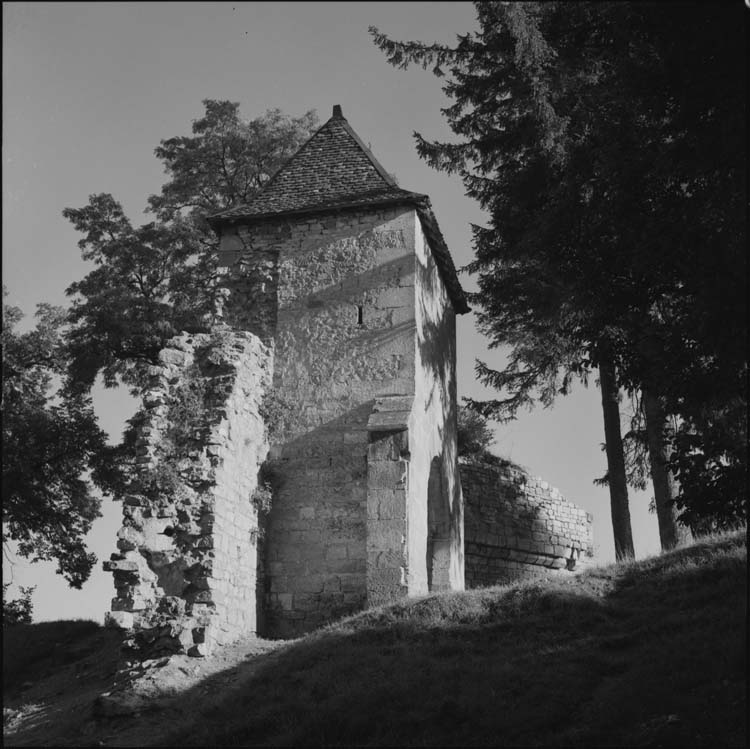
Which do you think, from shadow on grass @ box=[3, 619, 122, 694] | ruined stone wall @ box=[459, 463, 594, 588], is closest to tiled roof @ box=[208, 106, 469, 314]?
ruined stone wall @ box=[459, 463, 594, 588]

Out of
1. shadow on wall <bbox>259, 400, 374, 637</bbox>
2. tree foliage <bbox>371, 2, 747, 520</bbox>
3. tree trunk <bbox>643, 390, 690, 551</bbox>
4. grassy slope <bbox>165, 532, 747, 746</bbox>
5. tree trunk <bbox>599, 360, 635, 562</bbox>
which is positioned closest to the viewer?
grassy slope <bbox>165, 532, 747, 746</bbox>

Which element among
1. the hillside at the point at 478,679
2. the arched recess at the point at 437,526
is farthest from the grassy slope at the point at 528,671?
the arched recess at the point at 437,526

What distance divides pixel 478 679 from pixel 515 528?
33.4 ft

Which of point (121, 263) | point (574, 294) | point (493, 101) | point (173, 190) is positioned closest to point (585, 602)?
point (574, 294)

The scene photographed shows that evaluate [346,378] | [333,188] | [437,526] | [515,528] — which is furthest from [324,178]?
[515,528]

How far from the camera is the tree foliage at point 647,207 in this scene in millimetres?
8547

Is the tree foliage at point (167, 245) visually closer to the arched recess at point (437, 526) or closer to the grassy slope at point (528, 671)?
the arched recess at point (437, 526)

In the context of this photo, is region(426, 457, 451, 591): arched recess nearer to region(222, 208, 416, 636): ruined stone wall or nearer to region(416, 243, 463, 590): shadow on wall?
region(416, 243, 463, 590): shadow on wall

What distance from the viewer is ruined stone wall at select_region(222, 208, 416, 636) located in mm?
13055

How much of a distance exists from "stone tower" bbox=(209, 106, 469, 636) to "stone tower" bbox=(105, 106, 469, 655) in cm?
3

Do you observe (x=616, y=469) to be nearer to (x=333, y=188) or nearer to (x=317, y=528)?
(x=317, y=528)

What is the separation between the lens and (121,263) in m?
19.3

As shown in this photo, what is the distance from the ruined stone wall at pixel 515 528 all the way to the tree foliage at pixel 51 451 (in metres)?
7.43

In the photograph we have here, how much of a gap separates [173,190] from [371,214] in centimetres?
773
